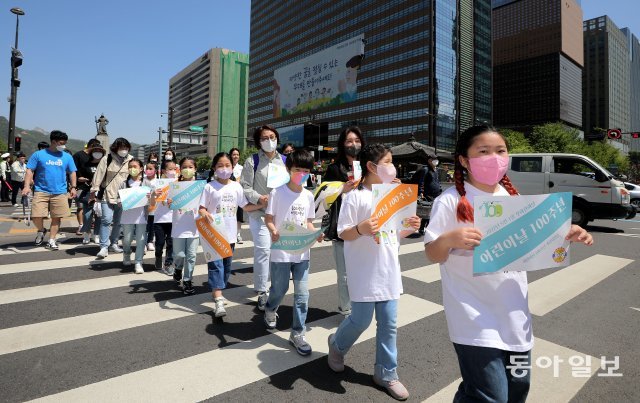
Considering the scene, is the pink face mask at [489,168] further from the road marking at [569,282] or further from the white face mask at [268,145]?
the road marking at [569,282]

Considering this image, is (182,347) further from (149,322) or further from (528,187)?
(528,187)

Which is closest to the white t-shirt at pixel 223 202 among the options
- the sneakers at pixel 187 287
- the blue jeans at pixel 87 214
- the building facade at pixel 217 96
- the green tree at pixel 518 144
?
the sneakers at pixel 187 287

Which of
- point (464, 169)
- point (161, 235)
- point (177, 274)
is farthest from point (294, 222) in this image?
point (161, 235)

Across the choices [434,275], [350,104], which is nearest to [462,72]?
[350,104]

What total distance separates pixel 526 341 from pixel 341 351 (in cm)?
140

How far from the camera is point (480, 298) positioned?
1.66m

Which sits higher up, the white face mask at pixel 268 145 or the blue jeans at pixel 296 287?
the white face mask at pixel 268 145

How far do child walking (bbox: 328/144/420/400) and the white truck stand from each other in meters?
9.60

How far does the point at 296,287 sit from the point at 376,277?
0.97 meters

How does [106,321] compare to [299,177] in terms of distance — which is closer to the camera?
[299,177]

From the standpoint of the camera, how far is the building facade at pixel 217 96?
5630 inches

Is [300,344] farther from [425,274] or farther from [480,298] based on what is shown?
[425,274]

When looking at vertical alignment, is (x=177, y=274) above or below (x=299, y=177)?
below

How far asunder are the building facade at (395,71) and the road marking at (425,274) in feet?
188
